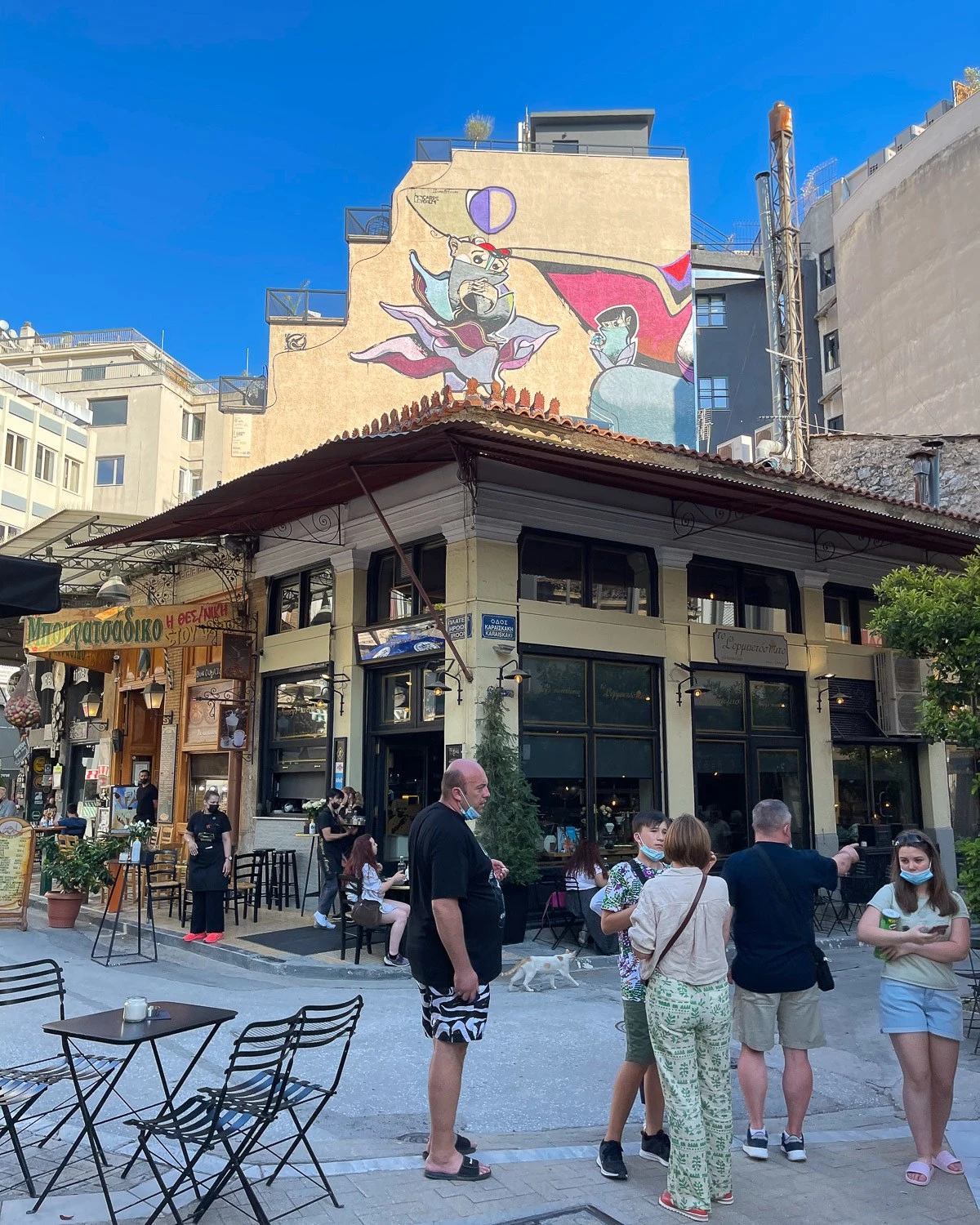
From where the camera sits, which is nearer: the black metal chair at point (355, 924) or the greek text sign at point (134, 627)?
the black metal chair at point (355, 924)

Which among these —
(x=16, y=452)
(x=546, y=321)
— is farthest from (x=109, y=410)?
(x=546, y=321)

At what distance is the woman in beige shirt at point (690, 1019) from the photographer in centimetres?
440

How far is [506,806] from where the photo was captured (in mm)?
11289

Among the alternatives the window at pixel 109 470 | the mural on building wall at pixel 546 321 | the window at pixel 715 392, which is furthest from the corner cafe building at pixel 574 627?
the window at pixel 109 470

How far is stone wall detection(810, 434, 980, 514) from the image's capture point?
21016 millimetres

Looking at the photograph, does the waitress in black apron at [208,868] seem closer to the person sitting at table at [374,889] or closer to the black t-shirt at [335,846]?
the black t-shirt at [335,846]

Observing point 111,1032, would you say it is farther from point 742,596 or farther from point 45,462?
point 45,462

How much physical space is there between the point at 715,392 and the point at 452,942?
45404 mm

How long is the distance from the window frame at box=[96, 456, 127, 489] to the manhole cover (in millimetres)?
59205

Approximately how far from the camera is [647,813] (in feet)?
18.2

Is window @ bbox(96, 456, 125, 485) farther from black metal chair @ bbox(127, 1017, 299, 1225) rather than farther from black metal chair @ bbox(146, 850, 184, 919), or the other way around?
black metal chair @ bbox(127, 1017, 299, 1225)

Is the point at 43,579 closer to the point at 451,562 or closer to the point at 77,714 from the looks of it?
the point at 451,562

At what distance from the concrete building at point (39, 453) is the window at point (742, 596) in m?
42.8

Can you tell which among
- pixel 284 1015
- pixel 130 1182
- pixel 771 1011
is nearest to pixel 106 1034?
pixel 130 1182
